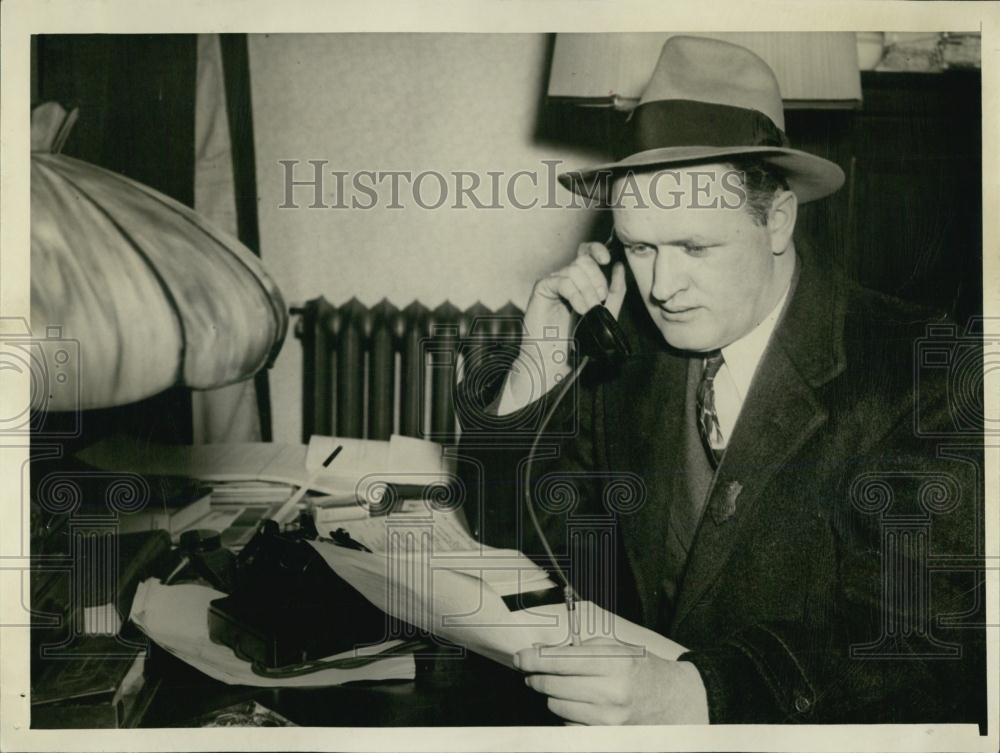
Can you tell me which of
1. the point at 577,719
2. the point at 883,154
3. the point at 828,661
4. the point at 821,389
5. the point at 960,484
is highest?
the point at 883,154

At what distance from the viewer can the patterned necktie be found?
1.90 meters

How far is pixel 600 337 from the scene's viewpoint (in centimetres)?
191

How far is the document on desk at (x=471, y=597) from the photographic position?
6.29 ft

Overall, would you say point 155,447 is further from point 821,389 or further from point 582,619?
point 821,389

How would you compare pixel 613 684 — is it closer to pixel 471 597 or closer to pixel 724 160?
pixel 471 597

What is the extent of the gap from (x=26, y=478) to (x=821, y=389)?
1.65 meters

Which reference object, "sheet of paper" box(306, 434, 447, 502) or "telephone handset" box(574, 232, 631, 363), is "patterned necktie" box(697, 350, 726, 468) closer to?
"telephone handset" box(574, 232, 631, 363)

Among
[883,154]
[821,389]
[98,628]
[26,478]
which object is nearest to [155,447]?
[26,478]

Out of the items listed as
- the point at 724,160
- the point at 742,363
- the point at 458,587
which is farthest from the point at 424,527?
the point at 724,160

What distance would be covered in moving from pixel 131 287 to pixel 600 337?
3.20 ft

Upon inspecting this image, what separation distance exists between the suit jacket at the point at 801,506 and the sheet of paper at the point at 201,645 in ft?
1.14

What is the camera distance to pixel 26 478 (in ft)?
6.36

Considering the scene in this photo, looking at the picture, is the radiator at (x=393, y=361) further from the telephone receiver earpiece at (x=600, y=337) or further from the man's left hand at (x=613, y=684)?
the man's left hand at (x=613, y=684)

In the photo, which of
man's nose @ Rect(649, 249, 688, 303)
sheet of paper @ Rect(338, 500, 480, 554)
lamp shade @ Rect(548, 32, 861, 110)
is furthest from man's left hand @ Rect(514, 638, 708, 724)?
lamp shade @ Rect(548, 32, 861, 110)
